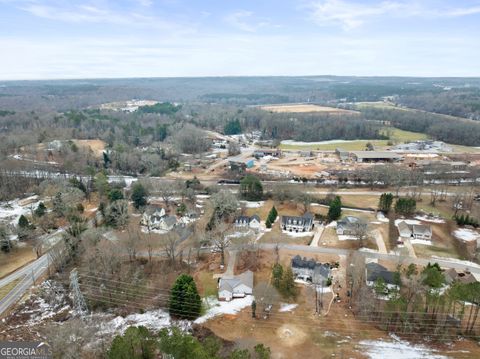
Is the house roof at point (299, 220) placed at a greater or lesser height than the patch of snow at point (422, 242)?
greater

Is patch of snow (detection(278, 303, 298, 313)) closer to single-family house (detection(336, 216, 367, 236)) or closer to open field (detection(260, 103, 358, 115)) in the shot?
single-family house (detection(336, 216, 367, 236))

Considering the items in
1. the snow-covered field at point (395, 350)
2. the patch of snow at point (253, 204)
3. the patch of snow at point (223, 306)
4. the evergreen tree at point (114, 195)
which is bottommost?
the patch of snow at point (223, 306)

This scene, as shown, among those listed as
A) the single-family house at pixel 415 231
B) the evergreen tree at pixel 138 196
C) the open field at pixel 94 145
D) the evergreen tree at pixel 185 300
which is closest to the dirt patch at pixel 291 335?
the evergreen tree at pixel 185 300

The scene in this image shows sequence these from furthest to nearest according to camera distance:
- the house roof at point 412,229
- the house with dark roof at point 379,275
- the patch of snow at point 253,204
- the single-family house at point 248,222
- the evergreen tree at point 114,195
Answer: the patch of snow at point 253,204 → the evergreen tree at point 114,195 → the single-family house at point 248,222 → the house roof at point 412,229 → the house with dark roof at point 379,275

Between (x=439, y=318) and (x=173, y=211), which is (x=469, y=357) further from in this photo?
(x=173, y=211)

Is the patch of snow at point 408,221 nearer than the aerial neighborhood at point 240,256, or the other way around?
the aerial neighborhood at point 240,256

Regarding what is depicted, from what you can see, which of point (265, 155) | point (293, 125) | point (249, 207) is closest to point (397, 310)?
point (249, 207)

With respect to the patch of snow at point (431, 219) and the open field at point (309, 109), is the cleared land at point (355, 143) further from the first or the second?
the patch of snow at point (431, 219)
